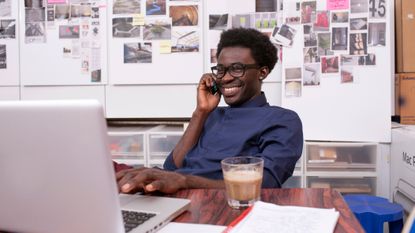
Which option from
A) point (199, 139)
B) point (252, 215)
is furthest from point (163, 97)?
point (252, 215)

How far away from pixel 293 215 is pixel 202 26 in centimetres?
182

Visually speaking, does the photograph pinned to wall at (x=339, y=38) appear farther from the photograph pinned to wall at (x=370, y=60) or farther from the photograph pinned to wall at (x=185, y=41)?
the photograph pinned to wall at (x=185, y=41)

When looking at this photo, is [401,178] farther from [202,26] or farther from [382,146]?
[202,26]

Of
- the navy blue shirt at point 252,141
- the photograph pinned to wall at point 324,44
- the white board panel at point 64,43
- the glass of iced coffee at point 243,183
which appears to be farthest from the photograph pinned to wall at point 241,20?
the glass of iced coffee at point 243,183

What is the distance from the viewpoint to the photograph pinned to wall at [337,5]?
2.27m

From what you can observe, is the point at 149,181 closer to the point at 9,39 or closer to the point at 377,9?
the point at 377,9

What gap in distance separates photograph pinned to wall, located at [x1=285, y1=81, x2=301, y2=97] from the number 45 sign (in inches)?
21.9

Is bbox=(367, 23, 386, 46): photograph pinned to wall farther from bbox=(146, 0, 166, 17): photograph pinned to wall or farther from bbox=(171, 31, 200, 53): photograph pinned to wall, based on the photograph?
bbox=(146, 0, 166, 17): photograph pinned to wall

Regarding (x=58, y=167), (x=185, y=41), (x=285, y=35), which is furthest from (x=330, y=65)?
(x=58, y=167)

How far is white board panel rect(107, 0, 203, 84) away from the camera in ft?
8.02

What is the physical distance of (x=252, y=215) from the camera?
2.59 ft

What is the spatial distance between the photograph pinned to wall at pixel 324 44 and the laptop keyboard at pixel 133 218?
1.78 m

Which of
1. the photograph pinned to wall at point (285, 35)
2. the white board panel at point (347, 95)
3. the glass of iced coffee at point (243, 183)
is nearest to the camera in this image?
the glass of iced coffee at point (243, 183)

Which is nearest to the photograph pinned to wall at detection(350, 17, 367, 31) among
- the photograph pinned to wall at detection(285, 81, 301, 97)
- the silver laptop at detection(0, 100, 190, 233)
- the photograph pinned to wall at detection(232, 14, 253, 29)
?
the photograph pinned to wall at detection(285, 81, 301, 97)
